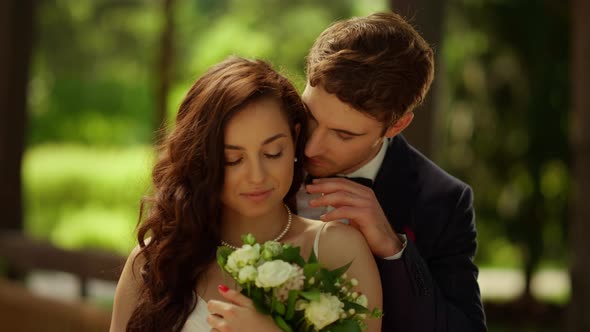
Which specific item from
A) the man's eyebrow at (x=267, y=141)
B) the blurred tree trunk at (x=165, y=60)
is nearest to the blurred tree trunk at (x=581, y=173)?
the man's eyebrow at (x=267, y=141)

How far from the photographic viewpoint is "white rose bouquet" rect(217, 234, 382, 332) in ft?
8.70

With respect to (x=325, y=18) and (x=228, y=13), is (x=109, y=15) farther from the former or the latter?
(x=325, y=18)

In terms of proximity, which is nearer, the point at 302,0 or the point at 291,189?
the point at 291,189

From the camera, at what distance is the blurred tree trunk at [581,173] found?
760 centimetres

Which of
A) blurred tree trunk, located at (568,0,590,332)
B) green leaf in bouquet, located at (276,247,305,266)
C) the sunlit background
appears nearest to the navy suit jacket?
green leaf in bouquet, located at (276,247,305,266)

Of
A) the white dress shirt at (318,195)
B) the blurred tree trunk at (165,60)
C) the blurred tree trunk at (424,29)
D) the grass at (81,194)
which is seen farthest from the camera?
the grass at (81,194)

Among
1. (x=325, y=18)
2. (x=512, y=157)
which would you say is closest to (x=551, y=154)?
(x=512, y=157)

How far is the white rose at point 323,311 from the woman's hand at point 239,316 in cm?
15

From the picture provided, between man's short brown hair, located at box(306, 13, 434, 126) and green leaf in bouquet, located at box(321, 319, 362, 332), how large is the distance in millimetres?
717

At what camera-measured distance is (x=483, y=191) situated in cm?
1365

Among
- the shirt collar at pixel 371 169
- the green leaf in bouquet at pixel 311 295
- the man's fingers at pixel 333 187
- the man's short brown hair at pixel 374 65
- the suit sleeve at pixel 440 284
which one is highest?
the man's short brown hair at pixel 374 65

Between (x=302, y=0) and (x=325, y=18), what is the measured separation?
0.68 m

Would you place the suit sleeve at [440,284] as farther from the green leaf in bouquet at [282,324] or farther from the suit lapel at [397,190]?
the green leaf in bouquet at [282,324]

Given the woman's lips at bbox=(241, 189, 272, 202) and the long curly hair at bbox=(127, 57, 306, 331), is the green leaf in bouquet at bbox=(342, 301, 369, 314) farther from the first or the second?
Answer: the long curly hair at bbox=(127, 57, 306, 331)
